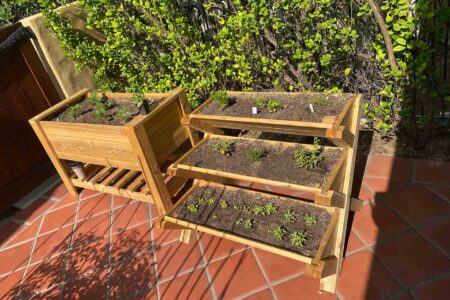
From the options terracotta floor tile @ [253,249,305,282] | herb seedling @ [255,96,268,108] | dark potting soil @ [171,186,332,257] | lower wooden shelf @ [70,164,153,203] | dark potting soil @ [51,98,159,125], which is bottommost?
terracotta floor tile @ [253,249,305,282]

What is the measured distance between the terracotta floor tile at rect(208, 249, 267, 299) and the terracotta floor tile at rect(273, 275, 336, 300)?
142mm

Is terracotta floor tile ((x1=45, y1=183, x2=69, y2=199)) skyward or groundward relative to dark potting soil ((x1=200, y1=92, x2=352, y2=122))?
groundward

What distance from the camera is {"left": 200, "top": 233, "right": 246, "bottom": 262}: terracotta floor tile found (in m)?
3.01

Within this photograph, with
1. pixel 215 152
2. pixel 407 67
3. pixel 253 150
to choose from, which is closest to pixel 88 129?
pixel 215 152

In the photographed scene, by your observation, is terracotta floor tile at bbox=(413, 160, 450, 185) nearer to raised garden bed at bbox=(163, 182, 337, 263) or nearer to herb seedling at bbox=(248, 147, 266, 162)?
raised garden bed at bbox=(163, 182, 337, 263)

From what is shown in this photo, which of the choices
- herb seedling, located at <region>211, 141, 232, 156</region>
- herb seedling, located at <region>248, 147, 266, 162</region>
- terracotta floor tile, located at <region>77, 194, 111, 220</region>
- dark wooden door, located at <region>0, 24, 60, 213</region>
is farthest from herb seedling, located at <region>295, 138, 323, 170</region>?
dark wooden door, located at <region>0, 24, 60, 213</region>

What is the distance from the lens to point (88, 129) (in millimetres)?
3387

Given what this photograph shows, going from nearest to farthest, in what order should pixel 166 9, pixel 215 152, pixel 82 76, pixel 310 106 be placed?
pixel 310 106 → pixel 215 152 → pixel 166 9 → pixel 82 76

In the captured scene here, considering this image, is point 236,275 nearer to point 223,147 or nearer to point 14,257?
point 223,147

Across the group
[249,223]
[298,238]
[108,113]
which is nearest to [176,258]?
[249,223]

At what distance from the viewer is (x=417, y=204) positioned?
9.71 ft

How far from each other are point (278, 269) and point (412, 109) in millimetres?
1971

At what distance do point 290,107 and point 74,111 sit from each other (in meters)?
2.36

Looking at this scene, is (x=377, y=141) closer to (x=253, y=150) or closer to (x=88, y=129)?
(x=253, y=150)
